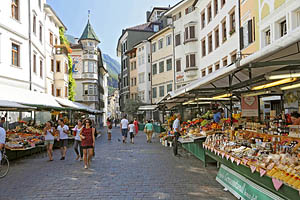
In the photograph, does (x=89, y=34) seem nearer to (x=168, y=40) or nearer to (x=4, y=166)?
(x=168, y=40)

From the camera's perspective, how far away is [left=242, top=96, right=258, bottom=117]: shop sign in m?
10.1

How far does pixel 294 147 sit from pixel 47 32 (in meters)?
29.7

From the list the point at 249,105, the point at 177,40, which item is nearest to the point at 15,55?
the point at 249,105

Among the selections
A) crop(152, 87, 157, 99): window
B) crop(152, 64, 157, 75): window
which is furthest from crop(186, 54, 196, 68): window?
crop(152, 87, 157, 99): window

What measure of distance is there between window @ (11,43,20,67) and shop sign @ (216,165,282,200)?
19.6 m

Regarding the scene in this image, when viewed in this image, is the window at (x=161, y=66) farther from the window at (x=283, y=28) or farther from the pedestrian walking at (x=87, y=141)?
the pedestrian walking at (x=87, y=141)

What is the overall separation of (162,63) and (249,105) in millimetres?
31964

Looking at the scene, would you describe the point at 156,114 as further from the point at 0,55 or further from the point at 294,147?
the point at 294,147

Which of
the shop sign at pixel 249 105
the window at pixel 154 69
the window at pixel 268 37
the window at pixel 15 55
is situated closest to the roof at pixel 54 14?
the window at pixel 15 55

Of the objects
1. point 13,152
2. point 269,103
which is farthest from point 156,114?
point 13,152

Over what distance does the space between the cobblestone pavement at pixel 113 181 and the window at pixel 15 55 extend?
12.6 m

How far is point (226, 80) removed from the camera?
9.40 meters

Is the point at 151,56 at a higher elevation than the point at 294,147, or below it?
higher

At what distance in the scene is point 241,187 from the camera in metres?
6.38
